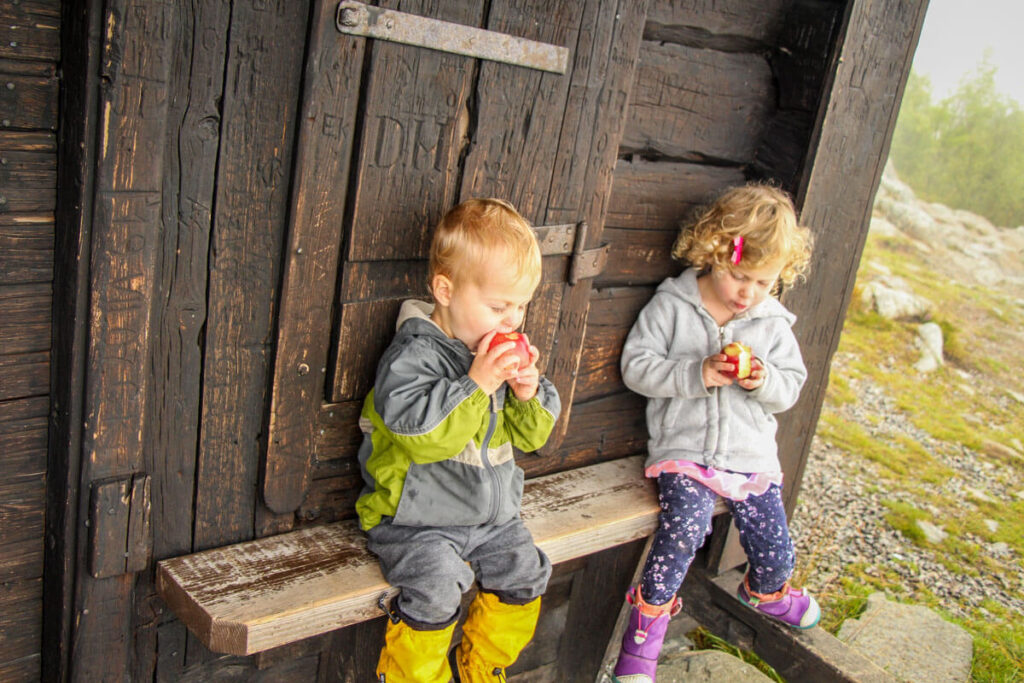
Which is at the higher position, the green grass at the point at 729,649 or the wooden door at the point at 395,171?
the wooden door at the point at 395,171

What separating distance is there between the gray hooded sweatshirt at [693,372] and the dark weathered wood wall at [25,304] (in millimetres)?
1689

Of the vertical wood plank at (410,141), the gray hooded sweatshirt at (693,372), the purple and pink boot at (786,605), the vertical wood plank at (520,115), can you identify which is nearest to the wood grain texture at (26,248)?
the vertical wood plank at (410,141)

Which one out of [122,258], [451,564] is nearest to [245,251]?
[122,258]

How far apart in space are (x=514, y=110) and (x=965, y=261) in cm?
668

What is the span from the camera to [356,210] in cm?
Result: 195

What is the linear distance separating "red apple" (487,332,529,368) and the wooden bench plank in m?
0.61

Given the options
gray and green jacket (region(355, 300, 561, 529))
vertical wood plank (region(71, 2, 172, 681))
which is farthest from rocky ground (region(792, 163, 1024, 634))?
vertical wood plank (region(71, 2, 172, 681))

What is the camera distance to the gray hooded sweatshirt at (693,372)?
2758 mm

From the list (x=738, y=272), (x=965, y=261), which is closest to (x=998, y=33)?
(x=965, y=261)

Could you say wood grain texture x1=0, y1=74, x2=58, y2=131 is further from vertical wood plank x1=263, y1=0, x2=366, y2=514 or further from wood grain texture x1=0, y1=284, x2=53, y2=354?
vertical wood plank x1=263, y1=0, x2=366, y2=514

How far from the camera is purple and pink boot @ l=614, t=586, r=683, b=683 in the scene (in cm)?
268

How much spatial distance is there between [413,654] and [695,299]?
1386 mm

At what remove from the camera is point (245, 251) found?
1.87m

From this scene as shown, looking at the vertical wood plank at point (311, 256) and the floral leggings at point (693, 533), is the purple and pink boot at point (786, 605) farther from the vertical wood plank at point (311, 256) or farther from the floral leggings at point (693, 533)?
the vertical wood plank at point (311, 256)
